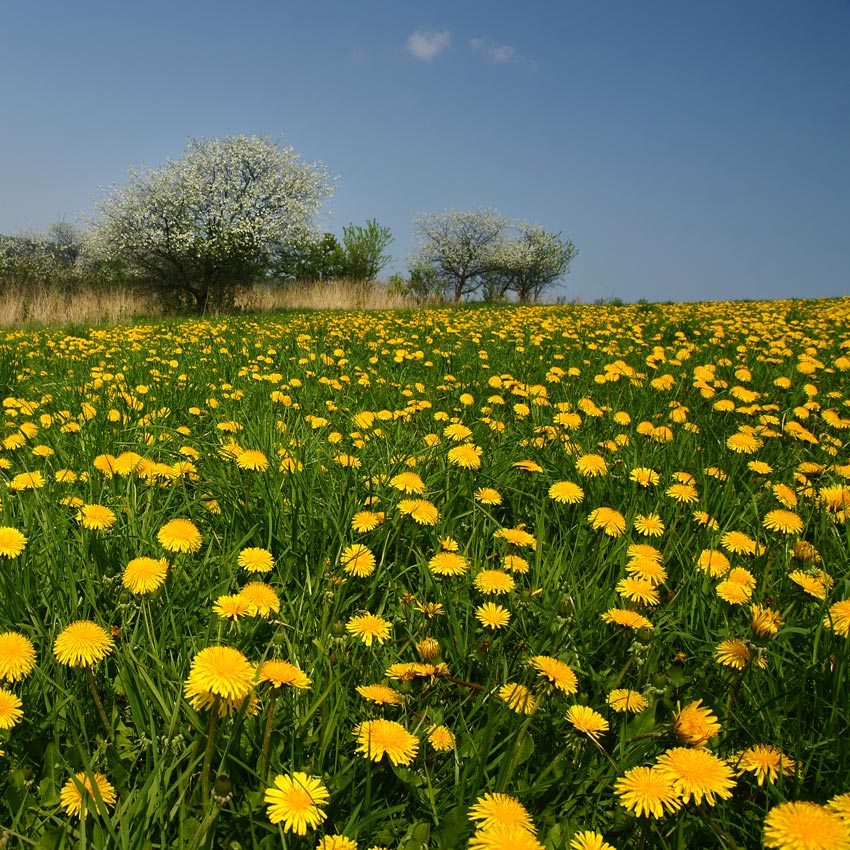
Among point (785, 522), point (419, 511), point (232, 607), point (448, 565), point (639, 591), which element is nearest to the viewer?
point (232, 607)

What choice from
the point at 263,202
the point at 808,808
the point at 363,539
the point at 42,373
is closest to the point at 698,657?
the point at 808,808

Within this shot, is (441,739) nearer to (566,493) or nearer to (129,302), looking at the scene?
(566,493)

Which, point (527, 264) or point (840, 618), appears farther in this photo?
point (527, 264)

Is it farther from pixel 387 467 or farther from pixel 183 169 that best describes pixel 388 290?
pixel 387 467

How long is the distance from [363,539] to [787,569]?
119cm

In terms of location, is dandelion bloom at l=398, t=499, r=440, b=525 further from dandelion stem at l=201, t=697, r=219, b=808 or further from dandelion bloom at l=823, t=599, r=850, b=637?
dandelion bloom at l=823, t=599, r=850, b=637

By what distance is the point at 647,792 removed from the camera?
0.83 meters

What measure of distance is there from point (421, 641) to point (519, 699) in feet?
1.08

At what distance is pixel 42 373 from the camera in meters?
4.68

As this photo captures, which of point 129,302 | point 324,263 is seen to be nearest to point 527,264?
point 324,263

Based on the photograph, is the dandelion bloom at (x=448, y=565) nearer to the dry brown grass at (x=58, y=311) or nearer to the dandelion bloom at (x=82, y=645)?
the dandelion bloom at (x=82, y=645)

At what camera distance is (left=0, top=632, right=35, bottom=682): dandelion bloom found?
0.96 metres

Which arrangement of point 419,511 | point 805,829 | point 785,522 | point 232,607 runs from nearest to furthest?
point 805,829, point 232,607, point 419,511, point 785,522

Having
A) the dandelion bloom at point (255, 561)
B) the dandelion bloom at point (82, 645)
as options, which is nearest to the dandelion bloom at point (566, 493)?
the dandelion bloom at point (255, 561)
